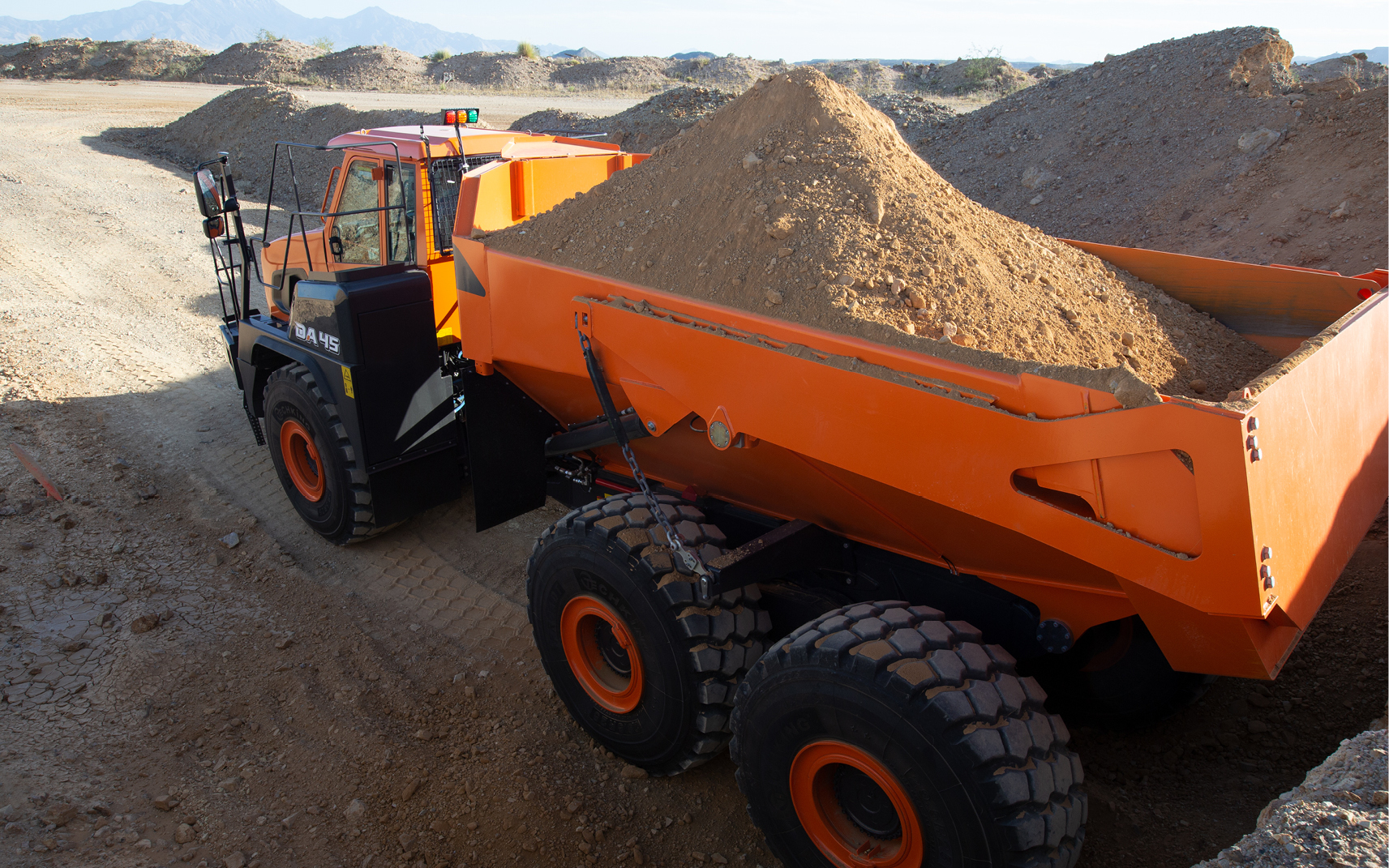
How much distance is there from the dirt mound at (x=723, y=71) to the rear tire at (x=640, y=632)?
98.2ft

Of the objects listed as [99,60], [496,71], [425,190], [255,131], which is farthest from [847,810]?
[99,60]

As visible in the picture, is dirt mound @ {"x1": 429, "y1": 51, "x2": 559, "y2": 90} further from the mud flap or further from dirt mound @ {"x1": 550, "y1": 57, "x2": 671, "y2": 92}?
the mud flap

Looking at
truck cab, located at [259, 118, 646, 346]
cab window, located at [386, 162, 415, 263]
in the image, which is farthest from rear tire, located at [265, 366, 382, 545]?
cab window, located at [386, 162, 415, 263]

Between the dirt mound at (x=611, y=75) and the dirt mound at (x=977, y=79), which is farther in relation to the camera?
the dirt mound at (x=611, y=75)

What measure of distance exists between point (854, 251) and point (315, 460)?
3829 mm

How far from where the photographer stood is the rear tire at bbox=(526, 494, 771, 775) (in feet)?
10.2

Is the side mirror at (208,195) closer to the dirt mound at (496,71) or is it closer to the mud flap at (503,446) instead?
the mud flap at (503,446)

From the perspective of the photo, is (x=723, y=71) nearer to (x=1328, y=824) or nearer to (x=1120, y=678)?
(x=1120, y=678)

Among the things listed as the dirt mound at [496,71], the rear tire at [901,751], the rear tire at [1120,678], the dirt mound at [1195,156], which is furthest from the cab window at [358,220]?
the dirt mound at [496,71]

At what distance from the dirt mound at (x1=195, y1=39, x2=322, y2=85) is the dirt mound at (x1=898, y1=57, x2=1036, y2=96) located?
21.4 m

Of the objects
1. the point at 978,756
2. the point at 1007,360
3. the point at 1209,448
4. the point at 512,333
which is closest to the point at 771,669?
the point at 978,756

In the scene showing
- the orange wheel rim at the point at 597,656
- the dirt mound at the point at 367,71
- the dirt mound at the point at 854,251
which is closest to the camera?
the dirt mound at the point at 854,251

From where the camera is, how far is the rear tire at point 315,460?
190 inches

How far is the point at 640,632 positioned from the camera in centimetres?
323
